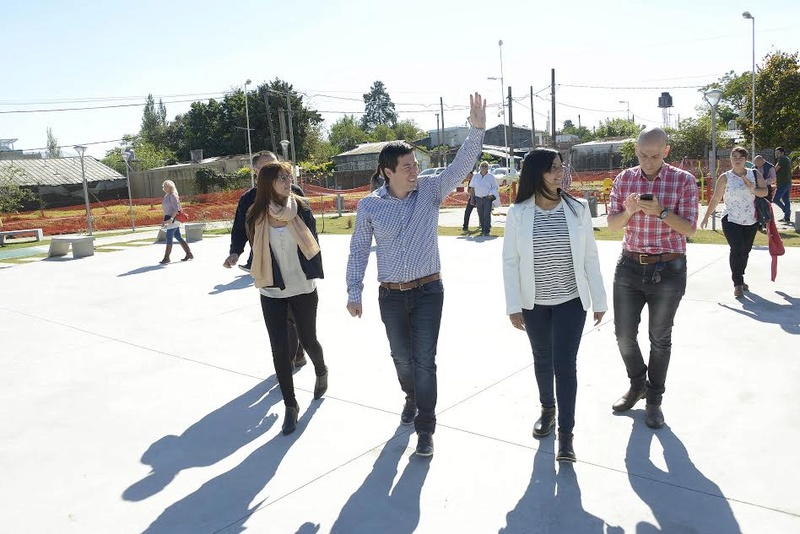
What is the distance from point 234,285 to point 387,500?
7.18 m

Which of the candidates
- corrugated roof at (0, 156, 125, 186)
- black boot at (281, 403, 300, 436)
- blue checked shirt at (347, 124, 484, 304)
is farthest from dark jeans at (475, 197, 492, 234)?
corrugated roof at (0, 156, 125, 186)

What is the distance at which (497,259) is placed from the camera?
10.8 m

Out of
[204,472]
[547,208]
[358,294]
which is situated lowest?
[204,472]

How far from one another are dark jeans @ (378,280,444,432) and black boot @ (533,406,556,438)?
24.3 inches

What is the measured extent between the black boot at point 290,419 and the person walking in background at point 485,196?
10252 millimetres

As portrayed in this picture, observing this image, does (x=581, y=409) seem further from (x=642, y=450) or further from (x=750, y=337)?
(x=750, y=337)

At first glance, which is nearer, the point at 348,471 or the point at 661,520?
the point at 661,520

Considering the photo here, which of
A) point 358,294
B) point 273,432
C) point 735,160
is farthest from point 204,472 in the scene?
point 735,160

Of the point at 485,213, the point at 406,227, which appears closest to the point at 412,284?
the point at 406,227

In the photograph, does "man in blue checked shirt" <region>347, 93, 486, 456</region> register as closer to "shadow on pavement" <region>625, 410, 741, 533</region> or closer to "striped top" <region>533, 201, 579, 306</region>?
"striped top" <region>533, 201, 579, 306</region>

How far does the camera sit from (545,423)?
12.7ft

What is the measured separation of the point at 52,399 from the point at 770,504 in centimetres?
499

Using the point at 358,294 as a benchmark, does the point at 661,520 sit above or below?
below

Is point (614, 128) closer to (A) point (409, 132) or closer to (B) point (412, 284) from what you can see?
(A) point (409, 132)
